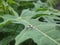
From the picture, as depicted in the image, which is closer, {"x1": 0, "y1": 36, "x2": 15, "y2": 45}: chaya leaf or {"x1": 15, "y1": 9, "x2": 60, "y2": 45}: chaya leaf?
{"x1": 15, "y1": 9, "x2": 60, "y2": 45}: chaya leaf

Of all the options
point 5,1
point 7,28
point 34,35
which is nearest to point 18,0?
point 5,1

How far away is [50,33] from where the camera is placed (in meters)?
0.58

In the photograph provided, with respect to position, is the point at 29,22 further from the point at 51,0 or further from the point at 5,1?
the point at 51,0

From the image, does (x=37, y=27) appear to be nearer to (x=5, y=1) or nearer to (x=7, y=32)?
(x=7, y=32)

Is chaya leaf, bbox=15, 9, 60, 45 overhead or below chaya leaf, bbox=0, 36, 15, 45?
overhead

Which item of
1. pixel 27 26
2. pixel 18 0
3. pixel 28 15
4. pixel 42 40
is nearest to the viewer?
pixel 42 40

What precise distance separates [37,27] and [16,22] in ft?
0.31

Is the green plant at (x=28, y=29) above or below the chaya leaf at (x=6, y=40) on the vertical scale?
above

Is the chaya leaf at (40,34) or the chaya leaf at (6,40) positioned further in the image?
the chaya leaf at (6,40)

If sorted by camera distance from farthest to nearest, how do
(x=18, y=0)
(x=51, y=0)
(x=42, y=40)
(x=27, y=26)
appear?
(x=51, y=0), (x=18, y=0), (x=27, y=26), (x=42, y=40)

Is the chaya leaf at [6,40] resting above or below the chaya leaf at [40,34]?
below

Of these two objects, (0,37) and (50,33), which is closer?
(50,33)

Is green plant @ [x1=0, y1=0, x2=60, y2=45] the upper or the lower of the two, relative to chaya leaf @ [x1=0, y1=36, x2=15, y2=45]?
upper

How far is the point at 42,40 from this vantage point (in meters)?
0.55
